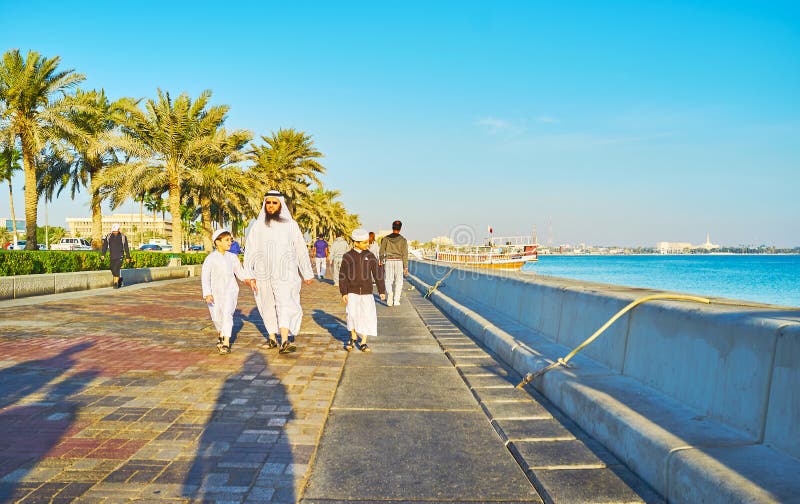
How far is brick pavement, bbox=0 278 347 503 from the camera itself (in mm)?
3248

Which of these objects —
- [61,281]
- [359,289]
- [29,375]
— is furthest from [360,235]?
[61,281]

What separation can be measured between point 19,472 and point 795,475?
13.7 feet

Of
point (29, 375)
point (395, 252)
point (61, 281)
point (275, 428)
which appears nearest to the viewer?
point (275, 428)

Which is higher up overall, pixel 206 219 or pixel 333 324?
pixel 206 219

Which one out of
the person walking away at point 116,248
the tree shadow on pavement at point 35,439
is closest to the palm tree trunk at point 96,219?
the person walking away at point 116,248

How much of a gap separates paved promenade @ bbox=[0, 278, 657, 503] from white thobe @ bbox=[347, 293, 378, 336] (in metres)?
0.33

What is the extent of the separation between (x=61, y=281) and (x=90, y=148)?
42.7 ft

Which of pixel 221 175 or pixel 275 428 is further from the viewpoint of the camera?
pixel 221 175

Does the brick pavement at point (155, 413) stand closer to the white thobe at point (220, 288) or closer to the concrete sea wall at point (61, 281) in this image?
the white thobe at point (220, 288)

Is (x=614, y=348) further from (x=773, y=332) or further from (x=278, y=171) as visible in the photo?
(x=278, y=171)

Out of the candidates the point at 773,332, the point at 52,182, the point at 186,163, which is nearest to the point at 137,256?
the point at 186,163

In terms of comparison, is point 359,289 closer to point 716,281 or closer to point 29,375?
point 29,375

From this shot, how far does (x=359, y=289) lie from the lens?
308 inches

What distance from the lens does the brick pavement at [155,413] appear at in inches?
128
